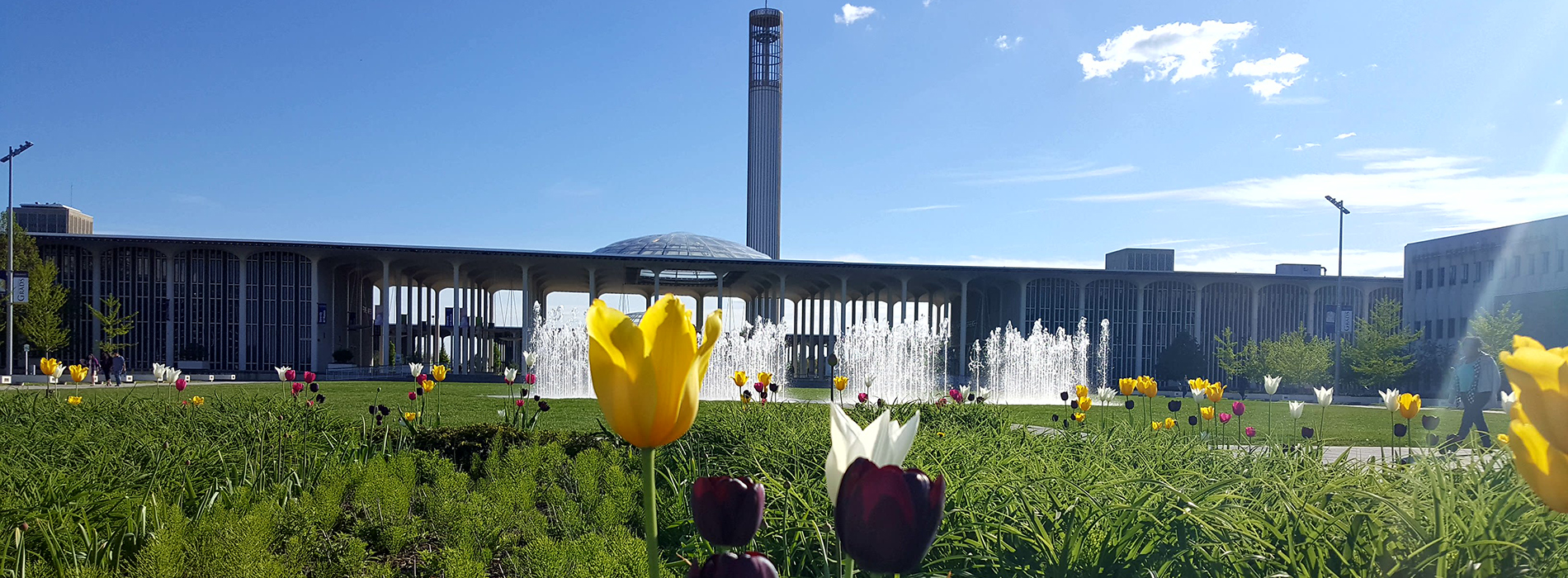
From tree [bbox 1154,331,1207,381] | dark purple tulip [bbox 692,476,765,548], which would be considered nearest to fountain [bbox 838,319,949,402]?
tree [bbox 1154,331,1207,381]

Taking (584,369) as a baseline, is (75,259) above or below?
above

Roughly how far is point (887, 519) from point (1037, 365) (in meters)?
35.1

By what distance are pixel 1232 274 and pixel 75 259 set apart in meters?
56.5

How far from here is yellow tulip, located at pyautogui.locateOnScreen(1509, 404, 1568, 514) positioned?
924 mm

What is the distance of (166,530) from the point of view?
292cm

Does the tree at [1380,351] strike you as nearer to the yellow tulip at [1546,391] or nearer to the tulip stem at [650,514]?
the yellow tulip at [1546,391]

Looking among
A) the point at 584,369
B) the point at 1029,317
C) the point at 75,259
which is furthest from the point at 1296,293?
the point at 75,259

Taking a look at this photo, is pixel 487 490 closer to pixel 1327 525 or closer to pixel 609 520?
pixel 609 520

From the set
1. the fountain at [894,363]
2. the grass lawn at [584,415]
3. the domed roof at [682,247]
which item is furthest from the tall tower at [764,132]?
the grass lawn at [584,415]

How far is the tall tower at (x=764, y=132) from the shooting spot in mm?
79812

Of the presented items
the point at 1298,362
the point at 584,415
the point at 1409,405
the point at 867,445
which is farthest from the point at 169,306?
the point at 867,445

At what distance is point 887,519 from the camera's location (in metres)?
Answer: 1.02

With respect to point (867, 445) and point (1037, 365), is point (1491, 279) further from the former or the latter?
point (867, 445)

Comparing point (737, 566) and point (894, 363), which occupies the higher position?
point (737, 566)
